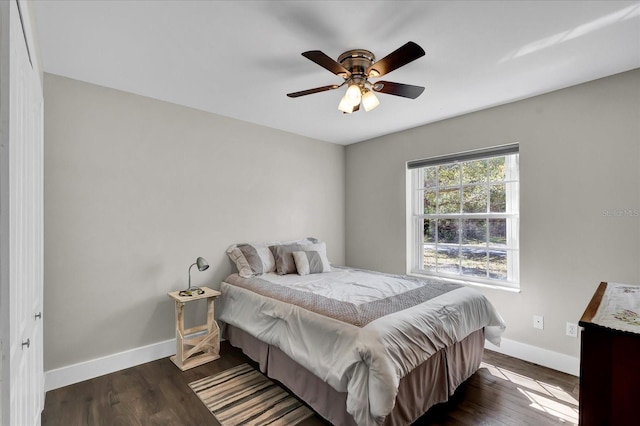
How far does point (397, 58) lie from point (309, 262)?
2284mm

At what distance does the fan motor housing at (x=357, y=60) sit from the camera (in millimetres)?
2094

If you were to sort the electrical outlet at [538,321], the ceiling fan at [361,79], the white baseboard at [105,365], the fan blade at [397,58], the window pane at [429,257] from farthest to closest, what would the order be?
1. the window pane at [429,257]
2. the electrical outlet at [538,321]
3. the white baseboard at [105,365]
4. the ceiling fan at [361,79]
5. the fan blade at [397,58]

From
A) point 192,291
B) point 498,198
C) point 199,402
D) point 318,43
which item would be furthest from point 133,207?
point 498,198

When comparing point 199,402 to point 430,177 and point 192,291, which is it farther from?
point 430,177

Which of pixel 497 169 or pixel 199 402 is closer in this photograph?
pixel 199 402

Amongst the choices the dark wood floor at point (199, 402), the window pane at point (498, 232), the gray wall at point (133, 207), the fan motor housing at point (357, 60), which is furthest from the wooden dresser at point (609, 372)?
the gray wall at point (133, 207)

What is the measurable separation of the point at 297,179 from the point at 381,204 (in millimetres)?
1217

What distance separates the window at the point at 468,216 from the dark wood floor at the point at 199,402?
99cm

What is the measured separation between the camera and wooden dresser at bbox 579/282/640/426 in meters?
1.04

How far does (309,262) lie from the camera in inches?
136

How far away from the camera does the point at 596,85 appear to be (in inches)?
102

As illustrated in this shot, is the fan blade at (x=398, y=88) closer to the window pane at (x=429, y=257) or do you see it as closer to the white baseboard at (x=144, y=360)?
the window pane at (x=429, y=257)

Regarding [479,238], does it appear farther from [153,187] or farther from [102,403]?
[102,403]

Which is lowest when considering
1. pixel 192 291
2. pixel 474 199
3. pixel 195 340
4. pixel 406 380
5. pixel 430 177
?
pixel 195 340
